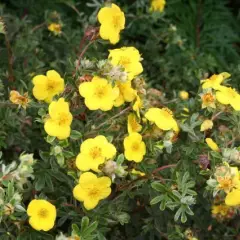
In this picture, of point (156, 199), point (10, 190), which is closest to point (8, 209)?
point (10, 190)

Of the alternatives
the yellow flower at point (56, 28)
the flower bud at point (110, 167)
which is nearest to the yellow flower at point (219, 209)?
the flower bud at point (110, 167)

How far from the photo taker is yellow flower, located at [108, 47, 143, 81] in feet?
4.66

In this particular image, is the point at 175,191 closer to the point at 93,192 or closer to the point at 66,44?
the point at 93,192

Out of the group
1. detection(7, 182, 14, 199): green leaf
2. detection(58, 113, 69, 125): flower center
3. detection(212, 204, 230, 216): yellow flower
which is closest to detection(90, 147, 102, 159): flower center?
detection(58, 113, 69, 125): flower center

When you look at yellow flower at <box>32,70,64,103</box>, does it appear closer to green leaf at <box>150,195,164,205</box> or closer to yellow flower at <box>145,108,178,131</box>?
yellow flower at <box>145,108,178,131</box>

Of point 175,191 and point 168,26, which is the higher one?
point 175,191

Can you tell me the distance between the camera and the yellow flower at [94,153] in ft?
4.23

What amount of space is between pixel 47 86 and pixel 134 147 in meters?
0.33

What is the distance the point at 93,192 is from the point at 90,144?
0.12 meters

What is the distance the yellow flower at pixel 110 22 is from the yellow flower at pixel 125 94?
18 cm

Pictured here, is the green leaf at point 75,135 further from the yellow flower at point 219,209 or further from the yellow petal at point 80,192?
the yellow flower at point 219,209

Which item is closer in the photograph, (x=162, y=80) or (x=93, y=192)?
(x=93, y=192)

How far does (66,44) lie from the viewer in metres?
2.24

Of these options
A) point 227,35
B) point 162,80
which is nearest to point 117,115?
point 162,80
